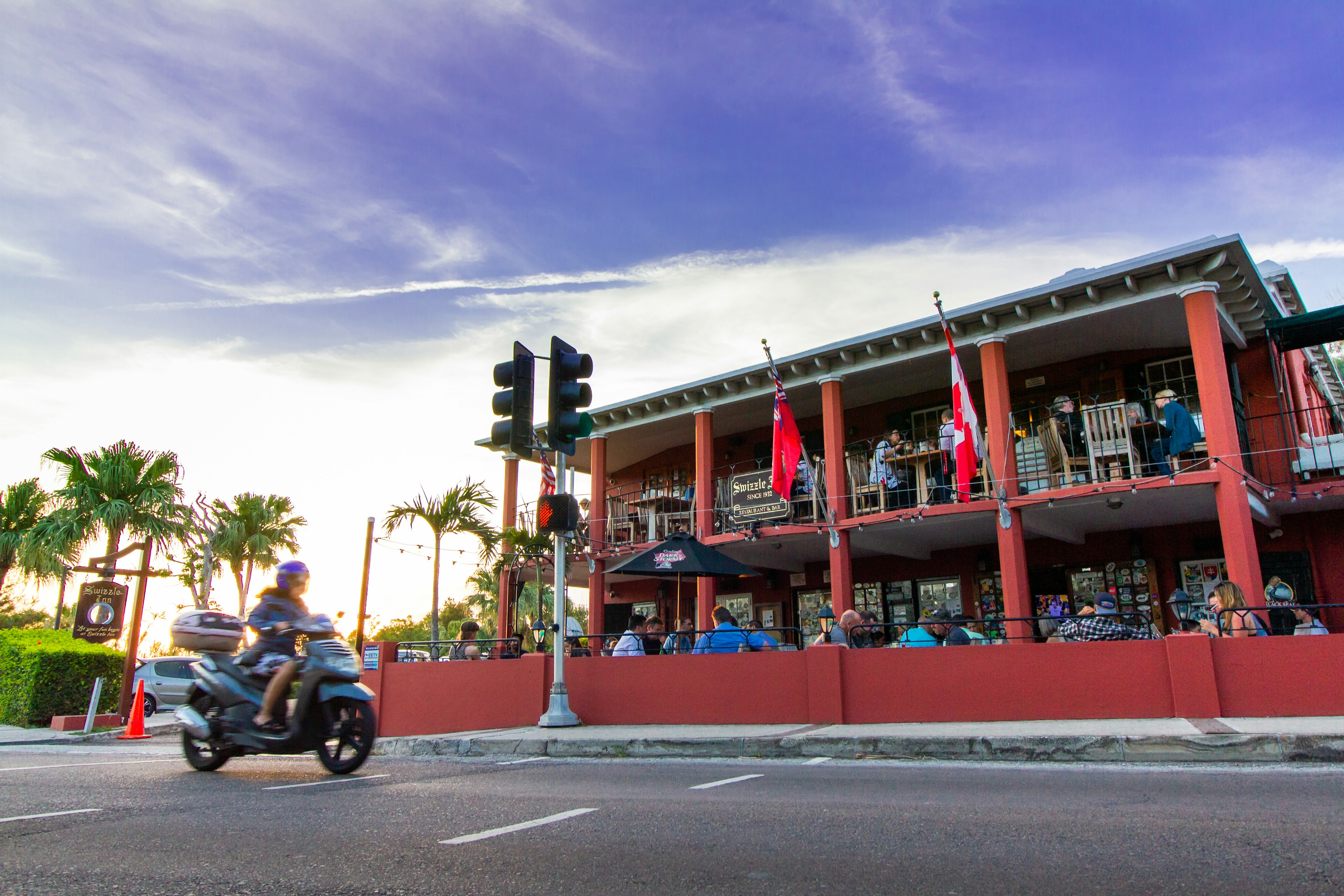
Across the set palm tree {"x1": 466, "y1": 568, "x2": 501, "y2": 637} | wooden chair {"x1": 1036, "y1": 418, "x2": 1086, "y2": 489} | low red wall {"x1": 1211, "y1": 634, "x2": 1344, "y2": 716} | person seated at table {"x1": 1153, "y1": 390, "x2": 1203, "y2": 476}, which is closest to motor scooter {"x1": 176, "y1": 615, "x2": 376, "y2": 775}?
low red wall {"x1": 1211, "y1": 634, "x2": 1344, "y2": 716}

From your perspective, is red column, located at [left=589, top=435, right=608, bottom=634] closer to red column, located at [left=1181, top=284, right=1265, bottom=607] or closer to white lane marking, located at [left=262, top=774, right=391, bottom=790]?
red column, located at [left=1181, top=284, right=1265, bottom=607]

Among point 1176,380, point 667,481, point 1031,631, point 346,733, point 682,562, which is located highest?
point 1176,380

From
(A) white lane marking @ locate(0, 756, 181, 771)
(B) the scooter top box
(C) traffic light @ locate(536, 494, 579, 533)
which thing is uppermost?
(C) traffic light @ locate(536, 494, 579, 533)

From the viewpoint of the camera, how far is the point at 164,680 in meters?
20.8

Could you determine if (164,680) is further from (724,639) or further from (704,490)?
(724,639)

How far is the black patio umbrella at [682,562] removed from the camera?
1173cm

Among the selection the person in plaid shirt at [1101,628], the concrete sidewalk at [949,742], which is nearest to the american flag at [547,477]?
the concrete sidewalk at [949,742]

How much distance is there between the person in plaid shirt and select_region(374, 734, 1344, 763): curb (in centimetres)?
226

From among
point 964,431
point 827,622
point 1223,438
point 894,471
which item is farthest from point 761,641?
point 1223,438

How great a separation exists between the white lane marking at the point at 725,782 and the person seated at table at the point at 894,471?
9629 mm

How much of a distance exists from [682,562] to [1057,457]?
6.80 m

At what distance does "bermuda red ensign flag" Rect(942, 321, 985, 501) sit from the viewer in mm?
12953

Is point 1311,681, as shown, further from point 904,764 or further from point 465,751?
point 465,751

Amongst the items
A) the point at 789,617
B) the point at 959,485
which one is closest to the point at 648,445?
the point at 789,617
